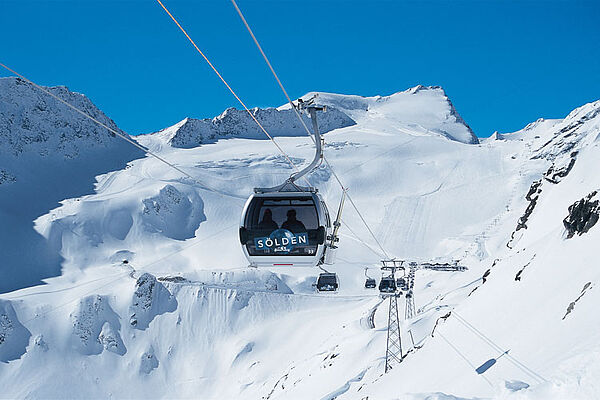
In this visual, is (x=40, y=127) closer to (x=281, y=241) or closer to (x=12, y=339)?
(x=12, y=339)

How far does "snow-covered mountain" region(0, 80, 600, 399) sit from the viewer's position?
20469 millimetres

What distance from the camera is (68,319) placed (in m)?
72.9

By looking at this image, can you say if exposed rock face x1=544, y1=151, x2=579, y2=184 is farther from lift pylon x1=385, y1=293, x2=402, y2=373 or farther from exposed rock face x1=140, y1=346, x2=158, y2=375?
exposed rock face x1=140, y1=346, x2=158, y2=375

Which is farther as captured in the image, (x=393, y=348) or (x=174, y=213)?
(x=174, y=213)

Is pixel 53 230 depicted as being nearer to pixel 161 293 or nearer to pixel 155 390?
pixel 161 293

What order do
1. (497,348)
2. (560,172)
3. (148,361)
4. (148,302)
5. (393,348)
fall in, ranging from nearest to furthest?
(497,348)
(393,348)
(560,172)
(148,361)
(148,302)

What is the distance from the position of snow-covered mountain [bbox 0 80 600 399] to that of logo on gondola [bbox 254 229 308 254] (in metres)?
4.75

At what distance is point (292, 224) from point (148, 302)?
66233mm

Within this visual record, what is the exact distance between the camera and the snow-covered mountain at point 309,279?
20.5m

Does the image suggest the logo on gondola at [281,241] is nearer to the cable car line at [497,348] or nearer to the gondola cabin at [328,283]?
the cable car line at [497,348]

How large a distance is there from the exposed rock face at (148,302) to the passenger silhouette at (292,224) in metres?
65.4

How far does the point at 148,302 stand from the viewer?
75.6m

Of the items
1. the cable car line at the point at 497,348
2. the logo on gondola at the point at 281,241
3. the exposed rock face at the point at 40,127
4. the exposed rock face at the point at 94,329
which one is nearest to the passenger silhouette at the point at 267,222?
the logo on gondola at the point at 281,241

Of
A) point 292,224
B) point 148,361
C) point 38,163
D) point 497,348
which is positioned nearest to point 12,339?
point 148,361
